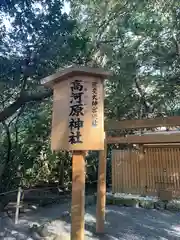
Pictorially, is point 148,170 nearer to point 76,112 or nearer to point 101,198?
point 101,198

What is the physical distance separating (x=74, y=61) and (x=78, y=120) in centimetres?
393

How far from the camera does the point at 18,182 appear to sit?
9.02m

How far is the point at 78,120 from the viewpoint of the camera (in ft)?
10.3

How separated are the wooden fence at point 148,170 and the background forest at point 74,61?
2.23 meters

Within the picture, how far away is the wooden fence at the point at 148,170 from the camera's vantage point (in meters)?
7.50

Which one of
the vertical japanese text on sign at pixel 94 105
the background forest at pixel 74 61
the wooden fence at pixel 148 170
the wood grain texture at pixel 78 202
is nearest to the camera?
the wood grain texture at pixel 78 202

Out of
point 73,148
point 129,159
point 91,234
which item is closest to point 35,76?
point 73,148

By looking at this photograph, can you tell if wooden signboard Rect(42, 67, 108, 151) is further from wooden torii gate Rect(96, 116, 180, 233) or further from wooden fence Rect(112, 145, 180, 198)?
wooden fence Rect(112, 145, 180, 198)

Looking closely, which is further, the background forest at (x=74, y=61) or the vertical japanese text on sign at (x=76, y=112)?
the background forest at (x=74, y=61)

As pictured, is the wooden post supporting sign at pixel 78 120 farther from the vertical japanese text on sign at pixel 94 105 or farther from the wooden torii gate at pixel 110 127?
the wooden torii gate at pixel 110 127

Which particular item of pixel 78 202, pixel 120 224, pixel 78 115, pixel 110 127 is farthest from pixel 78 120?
pixel 120 224

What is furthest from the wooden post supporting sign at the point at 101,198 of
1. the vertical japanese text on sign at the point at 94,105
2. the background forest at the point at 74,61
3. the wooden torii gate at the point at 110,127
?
the background forest at the point at 74,61

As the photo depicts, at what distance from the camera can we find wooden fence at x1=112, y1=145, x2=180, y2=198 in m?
7.50

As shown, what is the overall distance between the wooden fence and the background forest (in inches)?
87.9
